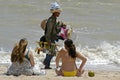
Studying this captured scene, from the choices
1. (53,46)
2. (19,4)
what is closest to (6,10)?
(19,4)

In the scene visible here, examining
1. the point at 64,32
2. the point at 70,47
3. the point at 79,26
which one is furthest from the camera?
the point at 79,26

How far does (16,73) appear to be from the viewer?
395 inches

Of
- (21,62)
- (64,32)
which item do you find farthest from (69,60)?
(64,32)

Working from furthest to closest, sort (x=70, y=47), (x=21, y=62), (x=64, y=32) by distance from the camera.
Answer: (x=64, y=32), (x=21, y=62), (x=70, y=47)

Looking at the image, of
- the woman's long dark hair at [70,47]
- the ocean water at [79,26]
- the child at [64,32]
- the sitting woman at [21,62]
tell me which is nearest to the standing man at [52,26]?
the child at [64,32]

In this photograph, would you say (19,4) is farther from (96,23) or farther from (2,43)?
(2,43)

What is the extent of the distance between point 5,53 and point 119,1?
16.0 meters

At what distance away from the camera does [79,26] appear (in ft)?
67.3

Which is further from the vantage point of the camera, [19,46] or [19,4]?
[19,4]

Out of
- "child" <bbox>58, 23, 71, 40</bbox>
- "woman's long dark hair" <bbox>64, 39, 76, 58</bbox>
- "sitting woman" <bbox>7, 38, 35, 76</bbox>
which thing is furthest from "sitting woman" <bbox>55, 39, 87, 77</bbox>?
"child" <bbox>58, 23, 71, 40</bbox>

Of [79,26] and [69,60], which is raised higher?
[69,60]

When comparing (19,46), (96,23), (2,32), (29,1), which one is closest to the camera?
(19,46)

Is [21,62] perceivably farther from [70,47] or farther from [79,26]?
[79,26]

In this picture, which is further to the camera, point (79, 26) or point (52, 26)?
point (79, 26)
